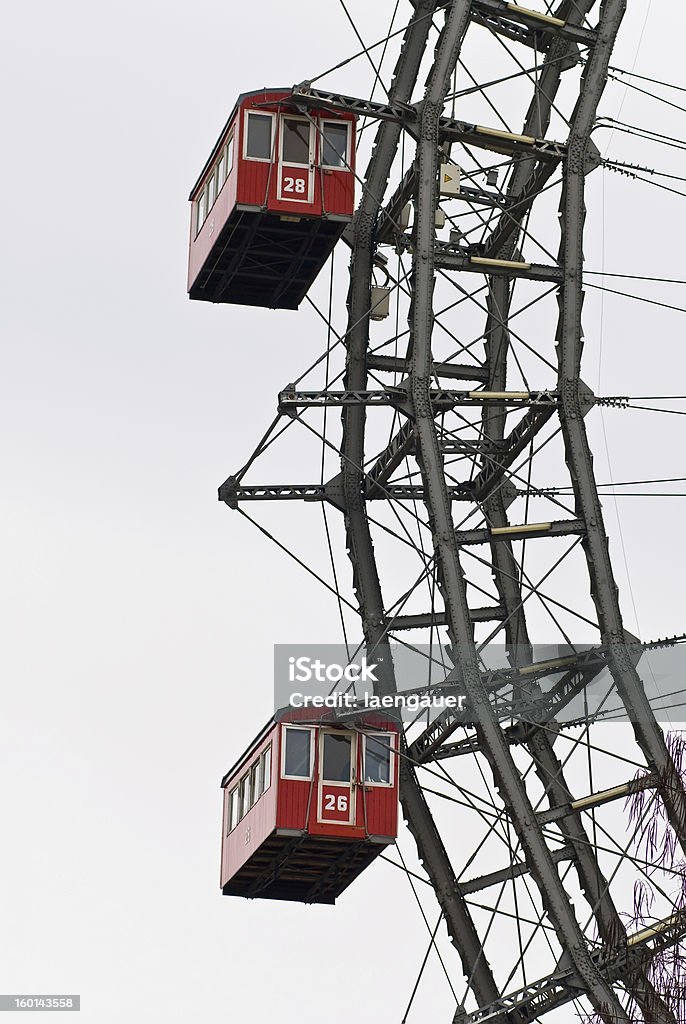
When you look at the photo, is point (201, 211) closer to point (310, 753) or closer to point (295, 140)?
point (295, 140)

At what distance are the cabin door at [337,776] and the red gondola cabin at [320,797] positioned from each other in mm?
19

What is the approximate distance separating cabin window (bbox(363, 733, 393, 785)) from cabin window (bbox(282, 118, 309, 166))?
1148 centimetres

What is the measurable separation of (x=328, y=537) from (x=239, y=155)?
8.23 metres

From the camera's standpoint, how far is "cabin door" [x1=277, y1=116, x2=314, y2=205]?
135 feet

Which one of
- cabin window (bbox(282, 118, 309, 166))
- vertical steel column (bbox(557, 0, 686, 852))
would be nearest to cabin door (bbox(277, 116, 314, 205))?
cabin window (bbox(282, 118, 309, 166))

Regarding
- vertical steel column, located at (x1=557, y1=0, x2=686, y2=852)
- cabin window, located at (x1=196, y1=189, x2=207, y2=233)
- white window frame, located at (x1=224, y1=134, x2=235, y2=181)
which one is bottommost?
vertical steel column, located at (x1=557, y1=0, x2=686, y2=852)

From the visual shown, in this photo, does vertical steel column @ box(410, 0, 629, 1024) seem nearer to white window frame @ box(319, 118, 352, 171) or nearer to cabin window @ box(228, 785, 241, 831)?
white window frame @ box(319, 118, 352, 171)

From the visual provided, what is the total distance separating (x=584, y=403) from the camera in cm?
4138

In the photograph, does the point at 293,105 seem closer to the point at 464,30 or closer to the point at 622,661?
the point at 464,30

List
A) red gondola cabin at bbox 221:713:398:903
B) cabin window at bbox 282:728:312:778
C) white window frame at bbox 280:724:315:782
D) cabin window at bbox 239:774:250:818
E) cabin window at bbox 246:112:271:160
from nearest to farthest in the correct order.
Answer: red gondola cabin at bbox 221:713:398:903, white window frame at bbox 280:724:315:782, cabin window at bbox 282:728:312:778, cabin window at bbox 246:112:271:160, cabin window at bbox 239:774:250:818

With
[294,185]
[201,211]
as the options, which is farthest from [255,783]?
[201,211]

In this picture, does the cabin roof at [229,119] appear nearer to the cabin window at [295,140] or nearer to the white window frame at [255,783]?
the cabin window at [295,140]

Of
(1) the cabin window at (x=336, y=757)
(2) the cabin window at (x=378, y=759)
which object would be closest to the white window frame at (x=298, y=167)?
(1) the cabin window at (x=336, y=757)

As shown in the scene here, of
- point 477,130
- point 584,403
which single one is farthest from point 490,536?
point 477,130
